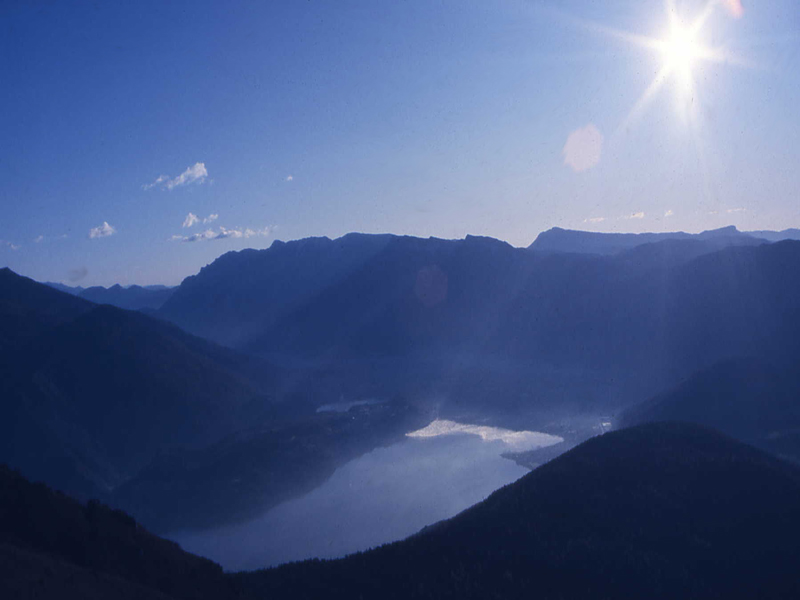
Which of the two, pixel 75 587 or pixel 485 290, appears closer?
pixel 75 587

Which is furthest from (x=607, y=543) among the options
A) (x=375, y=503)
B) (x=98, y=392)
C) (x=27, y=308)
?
(x=27, y=308)

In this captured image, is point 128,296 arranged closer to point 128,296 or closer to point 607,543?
point 128,296

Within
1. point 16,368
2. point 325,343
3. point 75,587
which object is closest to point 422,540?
point 75,587

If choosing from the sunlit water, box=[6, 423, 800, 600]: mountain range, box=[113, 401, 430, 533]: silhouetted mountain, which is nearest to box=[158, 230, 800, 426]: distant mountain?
the sunlit water

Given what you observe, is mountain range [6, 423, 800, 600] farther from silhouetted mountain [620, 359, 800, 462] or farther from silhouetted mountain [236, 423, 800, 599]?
silhouetted mountain [620, 359, 800, 462]

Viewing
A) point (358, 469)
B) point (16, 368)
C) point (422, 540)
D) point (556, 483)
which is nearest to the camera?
point (422, 540)

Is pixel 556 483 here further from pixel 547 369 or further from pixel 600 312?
pixel 600 312

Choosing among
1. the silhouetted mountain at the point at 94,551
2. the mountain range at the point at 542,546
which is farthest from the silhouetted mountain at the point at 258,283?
the silhouetted mountain at the point at 94,551
